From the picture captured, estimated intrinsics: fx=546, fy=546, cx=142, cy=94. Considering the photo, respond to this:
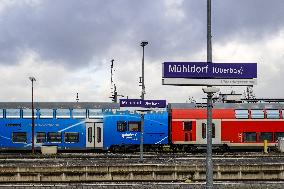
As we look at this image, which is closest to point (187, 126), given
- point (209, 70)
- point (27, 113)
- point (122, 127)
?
point (122, 127)

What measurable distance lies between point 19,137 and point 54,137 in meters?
3.06

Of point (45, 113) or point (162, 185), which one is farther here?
A: point (45, 113)

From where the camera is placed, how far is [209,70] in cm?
1576

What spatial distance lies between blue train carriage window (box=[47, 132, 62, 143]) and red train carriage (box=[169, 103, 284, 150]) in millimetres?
9551

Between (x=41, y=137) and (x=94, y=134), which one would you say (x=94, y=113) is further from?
(x=41, y=137)

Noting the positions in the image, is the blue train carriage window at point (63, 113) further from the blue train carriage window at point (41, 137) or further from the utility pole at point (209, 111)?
the utility pole at point (209, 111)

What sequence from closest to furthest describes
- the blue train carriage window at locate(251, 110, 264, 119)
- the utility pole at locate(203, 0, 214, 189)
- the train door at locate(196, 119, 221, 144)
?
the utility pole at locate(203, 0, 214, 189) < the train door at locate(196, 119, 221, 144) < the blue train carriage window at locate(251, 110, 264, 119)

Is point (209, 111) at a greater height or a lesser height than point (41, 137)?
greater

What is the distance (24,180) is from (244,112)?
24.9 m

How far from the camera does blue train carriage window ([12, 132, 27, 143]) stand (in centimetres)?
4672

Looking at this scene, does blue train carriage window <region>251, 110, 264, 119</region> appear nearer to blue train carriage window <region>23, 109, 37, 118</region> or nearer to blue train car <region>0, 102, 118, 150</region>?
blue train car <region>0, 102, 118, 150</region>

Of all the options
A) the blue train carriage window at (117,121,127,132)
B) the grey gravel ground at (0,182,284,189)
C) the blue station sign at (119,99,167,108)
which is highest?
the blue station sign at (119,99,167,108)

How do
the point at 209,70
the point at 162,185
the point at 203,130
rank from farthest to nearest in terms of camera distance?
the point at 203,130
the point at 162,185
the point at 209,70

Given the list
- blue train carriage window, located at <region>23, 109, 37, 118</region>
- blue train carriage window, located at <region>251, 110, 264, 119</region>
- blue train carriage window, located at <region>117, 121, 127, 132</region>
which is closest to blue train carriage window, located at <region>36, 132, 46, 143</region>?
blue train carriage window, located at <region>23, 109, 37, 118</region>
